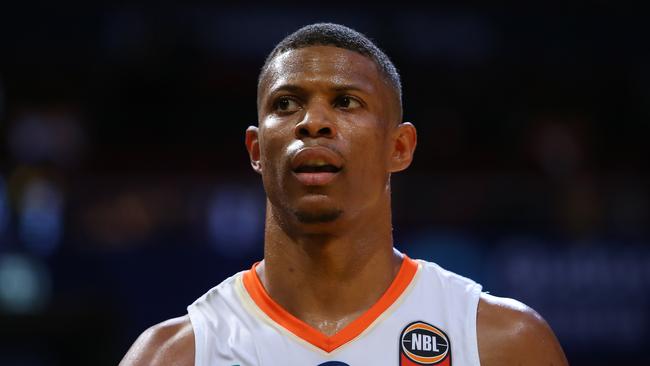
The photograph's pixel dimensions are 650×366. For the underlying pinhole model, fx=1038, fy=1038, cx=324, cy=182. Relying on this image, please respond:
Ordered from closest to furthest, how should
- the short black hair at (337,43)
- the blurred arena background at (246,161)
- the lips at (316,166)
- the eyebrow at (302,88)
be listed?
the lips at (316,166) → the eyebrow at (302,88) → the short black hair at (337,43) → the blurred arena background at (246,161)

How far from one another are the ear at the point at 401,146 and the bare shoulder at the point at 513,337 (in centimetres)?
57

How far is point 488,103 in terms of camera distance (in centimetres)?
1322

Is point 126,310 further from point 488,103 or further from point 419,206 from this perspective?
point 488,103

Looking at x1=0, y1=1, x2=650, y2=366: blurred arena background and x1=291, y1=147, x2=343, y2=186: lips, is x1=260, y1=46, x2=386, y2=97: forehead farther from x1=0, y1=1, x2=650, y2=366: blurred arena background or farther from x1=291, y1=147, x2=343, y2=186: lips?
x1=0, y1=1, x2=650, y2=366: blurred arena background

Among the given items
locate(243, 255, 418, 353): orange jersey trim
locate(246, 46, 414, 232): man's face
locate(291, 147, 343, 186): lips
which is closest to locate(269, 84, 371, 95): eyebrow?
locate(246, 46, 414, 232): man's face

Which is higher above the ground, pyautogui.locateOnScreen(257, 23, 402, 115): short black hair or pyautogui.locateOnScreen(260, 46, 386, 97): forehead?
pyautogui.locateOnScreen(257, 23, 402, 115): short black hair

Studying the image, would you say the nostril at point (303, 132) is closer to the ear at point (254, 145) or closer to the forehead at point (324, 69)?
the forehead at point (324, 69)

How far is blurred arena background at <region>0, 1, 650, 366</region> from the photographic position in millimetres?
9031

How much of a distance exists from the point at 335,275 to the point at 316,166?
1.44ft

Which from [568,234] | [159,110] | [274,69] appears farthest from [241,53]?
[274,69]

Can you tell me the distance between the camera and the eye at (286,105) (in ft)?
11.7

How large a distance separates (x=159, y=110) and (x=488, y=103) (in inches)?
163

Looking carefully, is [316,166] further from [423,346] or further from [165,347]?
[165,347]

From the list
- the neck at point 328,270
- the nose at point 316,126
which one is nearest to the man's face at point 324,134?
the nose at point 316,126
